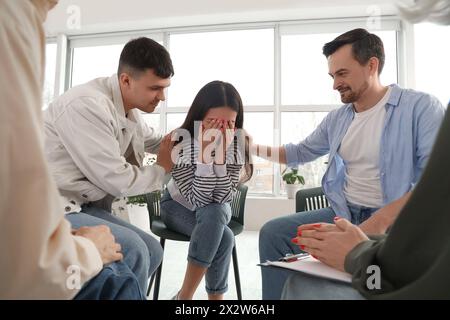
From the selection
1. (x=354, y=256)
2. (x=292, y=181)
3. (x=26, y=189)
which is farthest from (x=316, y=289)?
(x=292, y=181)

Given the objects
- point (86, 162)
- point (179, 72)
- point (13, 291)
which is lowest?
point (13, 291)

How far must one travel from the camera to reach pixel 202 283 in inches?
77.4

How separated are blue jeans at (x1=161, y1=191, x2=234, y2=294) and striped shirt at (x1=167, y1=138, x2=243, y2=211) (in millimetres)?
36

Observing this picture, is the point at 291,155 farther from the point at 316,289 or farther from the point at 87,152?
the point at 316,289

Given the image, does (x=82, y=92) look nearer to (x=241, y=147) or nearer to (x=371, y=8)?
(x=241, y=147)

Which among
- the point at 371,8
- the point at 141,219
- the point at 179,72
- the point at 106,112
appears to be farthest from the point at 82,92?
the point at 371,8

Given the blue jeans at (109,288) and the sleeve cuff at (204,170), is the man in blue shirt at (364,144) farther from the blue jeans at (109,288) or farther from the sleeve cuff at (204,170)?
the blue jeans at (109,288)

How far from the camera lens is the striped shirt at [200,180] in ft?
4.60

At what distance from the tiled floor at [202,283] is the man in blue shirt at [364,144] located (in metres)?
0.60

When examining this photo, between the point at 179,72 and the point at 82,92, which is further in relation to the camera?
the point at 179,72

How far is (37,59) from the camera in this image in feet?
1.46

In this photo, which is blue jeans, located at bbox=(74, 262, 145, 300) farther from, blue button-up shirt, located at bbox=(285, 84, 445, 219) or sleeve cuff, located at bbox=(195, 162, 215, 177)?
blue button-up shirt, located at bbox=(285, 84, 445, 219)

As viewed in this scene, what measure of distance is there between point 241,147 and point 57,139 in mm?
827

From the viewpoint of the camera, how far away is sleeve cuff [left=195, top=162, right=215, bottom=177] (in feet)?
4.66
